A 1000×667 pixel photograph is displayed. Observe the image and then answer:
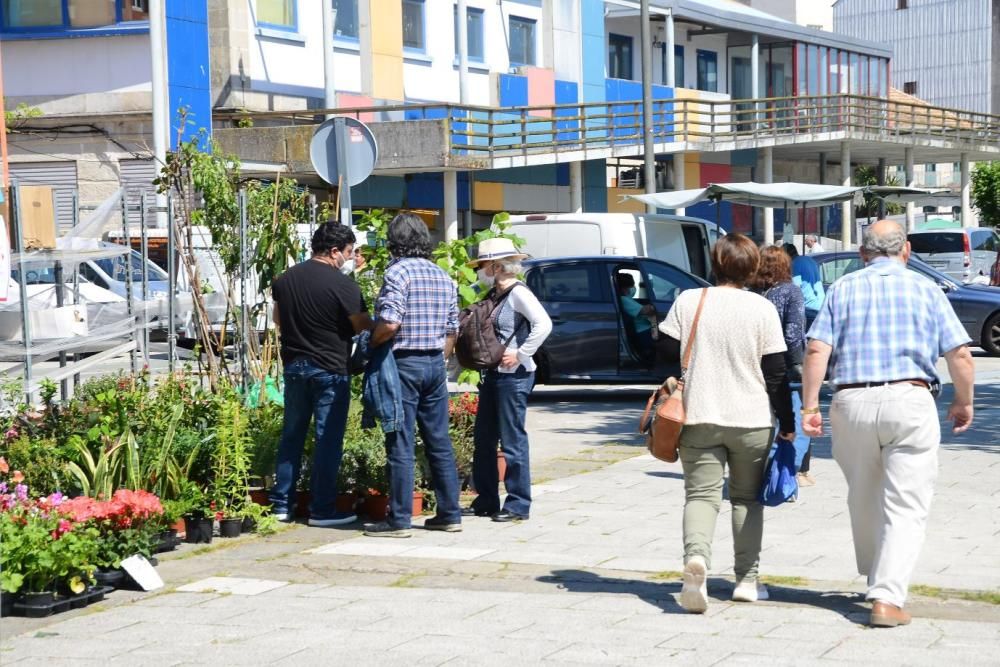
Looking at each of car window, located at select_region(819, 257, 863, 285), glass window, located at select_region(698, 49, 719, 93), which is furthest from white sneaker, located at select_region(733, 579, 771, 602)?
glass window, located at select_region(698, 49, 719, 93)

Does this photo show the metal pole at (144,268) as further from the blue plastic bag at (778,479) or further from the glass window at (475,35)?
the glass window at (475,35)

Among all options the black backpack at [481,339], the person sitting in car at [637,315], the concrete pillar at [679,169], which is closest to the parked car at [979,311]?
the person sitting in car at [637,315]

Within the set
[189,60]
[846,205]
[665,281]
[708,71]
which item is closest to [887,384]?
[665,281]

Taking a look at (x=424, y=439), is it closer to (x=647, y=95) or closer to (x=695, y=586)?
(x=695, y=586)

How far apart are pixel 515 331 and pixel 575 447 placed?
3844 mm

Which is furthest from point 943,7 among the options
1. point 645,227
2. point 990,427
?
point 990,427

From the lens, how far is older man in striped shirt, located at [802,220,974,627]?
6090 millimetres

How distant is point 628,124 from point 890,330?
3148 cm

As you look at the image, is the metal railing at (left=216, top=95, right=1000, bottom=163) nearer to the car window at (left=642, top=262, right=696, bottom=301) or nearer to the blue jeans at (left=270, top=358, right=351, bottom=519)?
the car window at (left=642, top=262, right=696, bottom=301)

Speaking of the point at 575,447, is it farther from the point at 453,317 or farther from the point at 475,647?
the point at 475,647

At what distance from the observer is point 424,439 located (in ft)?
27.9

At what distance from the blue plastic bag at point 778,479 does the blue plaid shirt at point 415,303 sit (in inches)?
93.7

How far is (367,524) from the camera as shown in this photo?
8.83m

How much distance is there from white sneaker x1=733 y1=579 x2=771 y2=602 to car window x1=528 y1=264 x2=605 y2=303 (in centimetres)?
946
